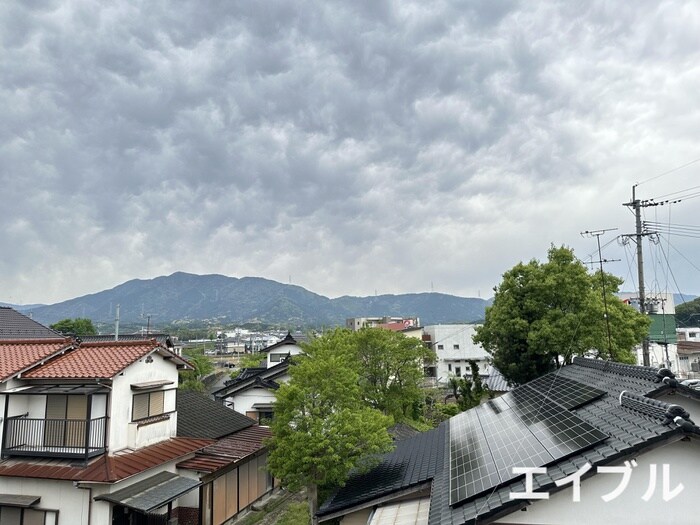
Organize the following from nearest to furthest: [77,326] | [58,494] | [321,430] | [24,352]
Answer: [58,494] → [321,430] → [24,352] → [77,326]

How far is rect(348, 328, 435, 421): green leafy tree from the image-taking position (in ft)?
91.8

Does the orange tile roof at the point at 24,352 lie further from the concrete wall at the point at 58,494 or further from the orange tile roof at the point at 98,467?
the concrete wall at the point at 58,494

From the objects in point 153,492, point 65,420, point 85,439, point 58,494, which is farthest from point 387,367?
point 58,494

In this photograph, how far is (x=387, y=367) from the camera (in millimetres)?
28547

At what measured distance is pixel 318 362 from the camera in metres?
13.9

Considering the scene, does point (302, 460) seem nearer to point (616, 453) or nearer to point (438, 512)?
point (438, 512)

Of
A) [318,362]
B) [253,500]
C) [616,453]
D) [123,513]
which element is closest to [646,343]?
[318,362]

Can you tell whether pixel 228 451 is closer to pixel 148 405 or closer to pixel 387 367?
pixel 148 405

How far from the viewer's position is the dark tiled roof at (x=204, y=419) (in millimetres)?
18078

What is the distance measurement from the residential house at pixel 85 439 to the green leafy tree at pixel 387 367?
14.3m

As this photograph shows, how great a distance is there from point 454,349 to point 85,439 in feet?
223

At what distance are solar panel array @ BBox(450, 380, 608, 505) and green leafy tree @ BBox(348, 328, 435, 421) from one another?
46.3 feet

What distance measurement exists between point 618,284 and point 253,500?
A: 20726 mm

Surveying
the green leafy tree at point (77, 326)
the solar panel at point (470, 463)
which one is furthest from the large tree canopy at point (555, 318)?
the green leafy tree at point (77, 326)
